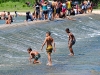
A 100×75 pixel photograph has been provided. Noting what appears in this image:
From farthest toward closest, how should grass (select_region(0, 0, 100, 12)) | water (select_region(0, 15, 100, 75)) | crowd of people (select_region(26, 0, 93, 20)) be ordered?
1. grass (select_region(0, 0, 100, 12))
2. crowd of people (select_region(26, 0, 93, 20))
3. water (select_region(0, 15, 100, 75))

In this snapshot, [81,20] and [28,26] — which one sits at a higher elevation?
[28,26]

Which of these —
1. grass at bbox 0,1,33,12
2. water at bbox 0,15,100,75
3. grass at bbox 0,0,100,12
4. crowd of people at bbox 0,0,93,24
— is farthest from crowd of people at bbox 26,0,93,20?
grass at bbox 0,1,33,12

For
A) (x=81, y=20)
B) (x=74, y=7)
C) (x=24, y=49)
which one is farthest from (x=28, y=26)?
(x=74, y=7)

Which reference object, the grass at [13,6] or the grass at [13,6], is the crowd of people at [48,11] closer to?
the grass at [13,6]

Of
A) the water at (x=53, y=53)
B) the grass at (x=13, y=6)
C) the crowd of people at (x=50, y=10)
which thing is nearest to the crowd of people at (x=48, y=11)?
the crowd of people at (x=50, y=10)

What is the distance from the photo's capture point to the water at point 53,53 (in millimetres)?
14828

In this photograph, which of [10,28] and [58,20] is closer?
[10,28]

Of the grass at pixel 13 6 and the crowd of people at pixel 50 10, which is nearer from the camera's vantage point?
the crowd of people at pixel 50 10

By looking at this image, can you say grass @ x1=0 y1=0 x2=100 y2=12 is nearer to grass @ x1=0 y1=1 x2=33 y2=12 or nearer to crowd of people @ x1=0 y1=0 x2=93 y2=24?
grass @ x1=0 y1=1 x2=33 y2=12

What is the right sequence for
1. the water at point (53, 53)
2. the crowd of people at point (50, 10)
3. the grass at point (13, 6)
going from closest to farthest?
the water at point (53, 53), the crowd of people at point (50, 10), the grass at point (13, 6)

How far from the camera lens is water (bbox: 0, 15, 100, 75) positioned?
14.8 meters

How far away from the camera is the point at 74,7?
38.5 meters

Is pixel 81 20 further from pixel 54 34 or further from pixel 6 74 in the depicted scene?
pixel 6 74

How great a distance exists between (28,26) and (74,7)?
13.7 metres
